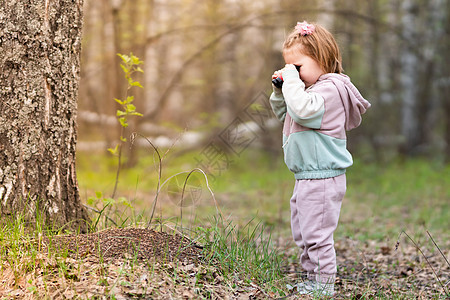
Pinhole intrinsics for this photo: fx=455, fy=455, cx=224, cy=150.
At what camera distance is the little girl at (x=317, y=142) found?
2891 millimetres

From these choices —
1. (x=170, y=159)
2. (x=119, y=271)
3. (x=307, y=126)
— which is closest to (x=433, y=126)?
(x=170, y=159)

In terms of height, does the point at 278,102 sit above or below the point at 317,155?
above

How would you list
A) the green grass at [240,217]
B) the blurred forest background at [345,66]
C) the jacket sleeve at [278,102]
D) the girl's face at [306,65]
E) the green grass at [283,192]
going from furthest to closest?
the blurred forest background at [345,66] → the green grass at [283,192] → the jacket sleeve at [278,102] → the girl's face at [306,65] → the green grass at [240,217]

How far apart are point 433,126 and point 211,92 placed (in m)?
7.31

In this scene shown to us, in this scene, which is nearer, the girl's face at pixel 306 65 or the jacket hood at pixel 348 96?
the jacket hood at pixel 348 96

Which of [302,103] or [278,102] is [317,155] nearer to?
[302,103]

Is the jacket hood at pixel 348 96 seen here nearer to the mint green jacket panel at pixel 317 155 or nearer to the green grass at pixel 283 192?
the mint green jacket panel at pixel 317 155

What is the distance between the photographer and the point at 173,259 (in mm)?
2732

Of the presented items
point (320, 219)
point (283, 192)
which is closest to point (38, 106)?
point (320, 219)

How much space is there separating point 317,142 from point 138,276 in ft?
4.50

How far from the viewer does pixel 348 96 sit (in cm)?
299

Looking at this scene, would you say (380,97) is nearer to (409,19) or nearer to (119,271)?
(409,19)

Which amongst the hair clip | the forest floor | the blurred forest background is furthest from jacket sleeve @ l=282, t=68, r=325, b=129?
the blurred forest background

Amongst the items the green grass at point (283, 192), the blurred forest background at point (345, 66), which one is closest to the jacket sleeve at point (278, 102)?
the green grass at point (283, 192)
